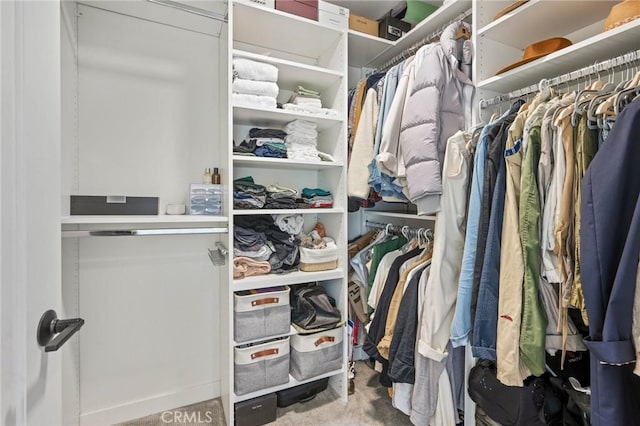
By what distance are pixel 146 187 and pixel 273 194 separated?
721 mm

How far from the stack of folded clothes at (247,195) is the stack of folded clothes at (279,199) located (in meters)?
0.03

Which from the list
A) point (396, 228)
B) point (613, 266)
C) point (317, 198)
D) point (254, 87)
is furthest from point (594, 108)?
point (254, 87)

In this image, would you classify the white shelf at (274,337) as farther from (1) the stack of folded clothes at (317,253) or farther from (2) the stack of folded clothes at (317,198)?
(2) the stack of folded clothes at (317,198)

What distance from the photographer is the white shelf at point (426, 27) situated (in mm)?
1534

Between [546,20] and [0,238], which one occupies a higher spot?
[546,20]

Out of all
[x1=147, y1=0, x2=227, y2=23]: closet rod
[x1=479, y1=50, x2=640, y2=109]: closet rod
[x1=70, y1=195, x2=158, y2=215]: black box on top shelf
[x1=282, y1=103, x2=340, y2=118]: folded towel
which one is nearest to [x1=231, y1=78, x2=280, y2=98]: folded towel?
[x1=282, y1=103, x2=340, y2=118]: folded towel

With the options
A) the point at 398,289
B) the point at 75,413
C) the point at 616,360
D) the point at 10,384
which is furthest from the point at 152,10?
the point at 616,360

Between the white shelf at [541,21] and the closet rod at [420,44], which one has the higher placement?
the closet rod at [420,44]

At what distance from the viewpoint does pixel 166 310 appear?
6.02ft

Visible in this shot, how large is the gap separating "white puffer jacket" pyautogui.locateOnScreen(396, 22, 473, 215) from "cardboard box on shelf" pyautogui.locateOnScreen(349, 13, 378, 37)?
632 millimetres

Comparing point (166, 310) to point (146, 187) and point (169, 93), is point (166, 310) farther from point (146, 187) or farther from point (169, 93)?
point (169, 93)

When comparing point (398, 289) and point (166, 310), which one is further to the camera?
point (166, 310)

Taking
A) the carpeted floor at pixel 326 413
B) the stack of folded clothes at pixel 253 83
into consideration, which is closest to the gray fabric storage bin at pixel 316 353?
the carpeted floor at pixel 326 413

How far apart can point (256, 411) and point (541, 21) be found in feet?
7.56
